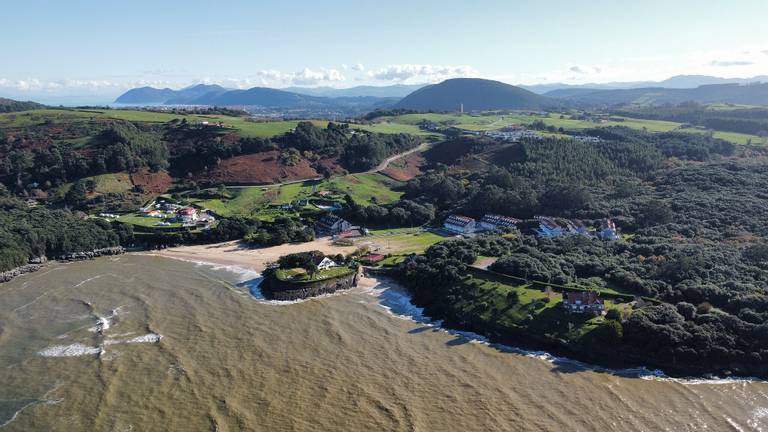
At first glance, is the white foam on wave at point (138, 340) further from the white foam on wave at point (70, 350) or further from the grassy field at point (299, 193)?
the grassy field at point (299, 193)

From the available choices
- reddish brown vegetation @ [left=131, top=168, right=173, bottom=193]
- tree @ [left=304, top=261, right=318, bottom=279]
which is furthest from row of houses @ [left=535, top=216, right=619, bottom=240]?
reddish brown vegetation @ [left=131, top=168, right=173, bottom=193]

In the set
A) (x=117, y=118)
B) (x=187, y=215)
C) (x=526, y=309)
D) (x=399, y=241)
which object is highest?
(x=117, y=118)

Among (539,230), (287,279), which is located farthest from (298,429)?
(539,230)

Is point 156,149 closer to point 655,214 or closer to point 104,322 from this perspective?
point 104,322

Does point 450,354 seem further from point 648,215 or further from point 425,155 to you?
point 425,155

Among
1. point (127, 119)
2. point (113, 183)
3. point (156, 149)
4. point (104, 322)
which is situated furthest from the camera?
point (127, 119)

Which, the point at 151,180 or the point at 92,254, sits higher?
the point at 151,180

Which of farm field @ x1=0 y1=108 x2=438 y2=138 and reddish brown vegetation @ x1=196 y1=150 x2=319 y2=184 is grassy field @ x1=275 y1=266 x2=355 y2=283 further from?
Answer: farm field @ x1=0 y1=108 x2=438 y2=138

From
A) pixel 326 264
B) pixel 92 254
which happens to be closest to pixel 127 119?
pixel 92 254
